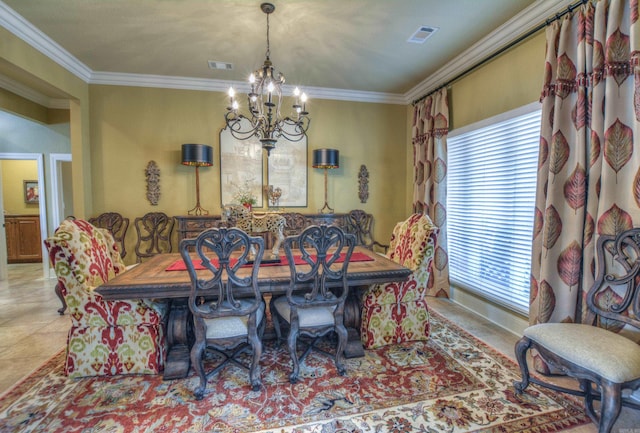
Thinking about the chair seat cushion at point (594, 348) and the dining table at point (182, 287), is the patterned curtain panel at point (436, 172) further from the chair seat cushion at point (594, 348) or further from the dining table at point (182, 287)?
the chair seat cushion at point (594, 348)

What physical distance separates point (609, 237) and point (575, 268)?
1.16ft

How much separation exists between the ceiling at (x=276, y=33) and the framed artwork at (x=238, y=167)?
91 centimetres

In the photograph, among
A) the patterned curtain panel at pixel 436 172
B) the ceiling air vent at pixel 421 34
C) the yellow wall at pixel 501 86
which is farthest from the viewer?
the patterned curtain panel at pixel 436 172

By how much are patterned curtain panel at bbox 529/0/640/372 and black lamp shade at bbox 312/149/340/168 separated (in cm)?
252

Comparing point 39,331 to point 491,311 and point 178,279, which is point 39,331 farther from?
point 491,311

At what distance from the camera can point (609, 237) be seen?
5.92 feet

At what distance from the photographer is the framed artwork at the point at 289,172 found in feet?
14.5

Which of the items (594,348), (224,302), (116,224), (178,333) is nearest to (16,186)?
(116,224)

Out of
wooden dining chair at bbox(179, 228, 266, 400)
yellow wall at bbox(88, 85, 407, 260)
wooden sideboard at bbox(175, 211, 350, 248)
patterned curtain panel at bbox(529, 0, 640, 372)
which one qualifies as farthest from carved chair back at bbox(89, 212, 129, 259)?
patterned curtain panel at bbox(529, 0, 640, 372)

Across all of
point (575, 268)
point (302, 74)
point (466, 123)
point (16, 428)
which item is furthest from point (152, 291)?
point (466, 123)

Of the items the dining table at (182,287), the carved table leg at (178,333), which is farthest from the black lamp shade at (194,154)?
the carved table leg at (178,333)

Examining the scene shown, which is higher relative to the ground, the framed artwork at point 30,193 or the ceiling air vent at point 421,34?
the ceiling air vent at point 421,34

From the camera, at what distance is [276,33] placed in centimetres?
292

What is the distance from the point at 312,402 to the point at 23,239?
24.8 feet
